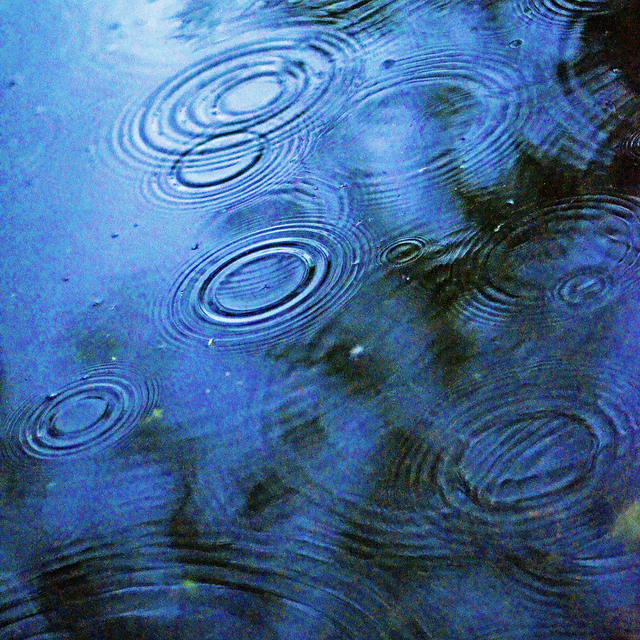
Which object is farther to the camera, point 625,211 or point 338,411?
point 625,211

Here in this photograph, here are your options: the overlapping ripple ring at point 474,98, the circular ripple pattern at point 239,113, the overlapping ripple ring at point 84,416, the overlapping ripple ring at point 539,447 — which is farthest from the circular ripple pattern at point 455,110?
the overlapping ripple ring at point 84,416

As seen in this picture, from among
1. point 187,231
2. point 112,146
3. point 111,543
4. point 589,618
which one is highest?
point 112,146

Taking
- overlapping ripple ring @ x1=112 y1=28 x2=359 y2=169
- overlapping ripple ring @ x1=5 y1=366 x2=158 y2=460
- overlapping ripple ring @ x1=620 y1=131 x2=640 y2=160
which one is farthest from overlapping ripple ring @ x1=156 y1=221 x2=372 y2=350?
overlapping ripple ring @ x1=620 y1=131 x2=640 y2=160

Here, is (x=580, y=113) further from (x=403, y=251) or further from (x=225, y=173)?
(x=225, y=173)

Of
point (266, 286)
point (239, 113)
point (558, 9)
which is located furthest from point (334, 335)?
point (558, 9)

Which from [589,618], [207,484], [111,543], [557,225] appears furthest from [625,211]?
[111,543]

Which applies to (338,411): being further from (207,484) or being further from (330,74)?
(330,74)
